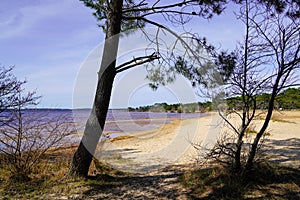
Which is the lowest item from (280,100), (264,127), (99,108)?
(264,127)

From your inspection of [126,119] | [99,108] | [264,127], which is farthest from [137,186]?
[126,119]

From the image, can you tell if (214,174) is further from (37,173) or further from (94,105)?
(37,173)

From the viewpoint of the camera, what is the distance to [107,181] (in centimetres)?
431

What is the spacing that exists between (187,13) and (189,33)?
0.39m

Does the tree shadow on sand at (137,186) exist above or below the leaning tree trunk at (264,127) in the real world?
below

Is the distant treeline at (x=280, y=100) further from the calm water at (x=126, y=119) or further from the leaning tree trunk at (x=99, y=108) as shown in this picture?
the calm water at (x=126, y=119)

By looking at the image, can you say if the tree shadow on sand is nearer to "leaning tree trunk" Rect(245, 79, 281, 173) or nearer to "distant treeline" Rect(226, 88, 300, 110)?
"leaning tree trunk" Rect(245, 79, 281, 173)


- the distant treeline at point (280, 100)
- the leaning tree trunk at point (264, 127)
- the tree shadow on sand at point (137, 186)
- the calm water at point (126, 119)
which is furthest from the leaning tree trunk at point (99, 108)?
the leaning tree trunk at point (264, 127)

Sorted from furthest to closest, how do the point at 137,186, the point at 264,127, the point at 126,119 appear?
1. the point at 126,119
2. the point at 137,186
3. the point at 264,127

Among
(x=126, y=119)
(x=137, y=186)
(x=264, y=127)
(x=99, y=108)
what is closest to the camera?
(x=264, y=127)

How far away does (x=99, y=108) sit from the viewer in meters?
4.28

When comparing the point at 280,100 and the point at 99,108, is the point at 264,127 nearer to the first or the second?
the point at 280,100

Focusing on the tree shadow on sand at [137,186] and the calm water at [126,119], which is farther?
the calm water at [126,119]

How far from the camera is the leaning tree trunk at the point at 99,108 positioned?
4273 mm
